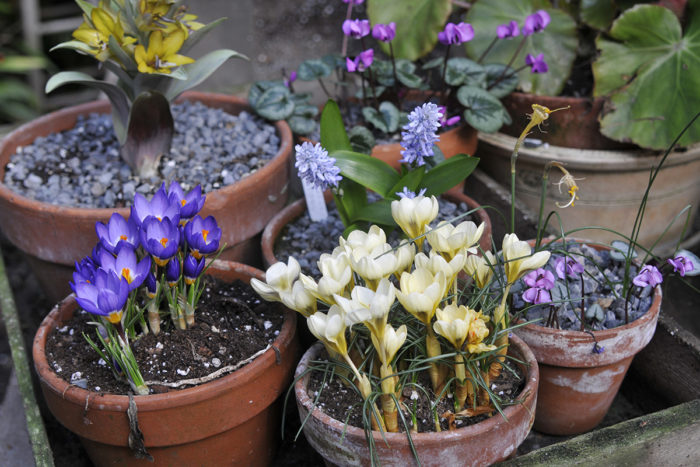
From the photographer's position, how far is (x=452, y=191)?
1.84 m

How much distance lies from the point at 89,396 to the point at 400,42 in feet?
4.77

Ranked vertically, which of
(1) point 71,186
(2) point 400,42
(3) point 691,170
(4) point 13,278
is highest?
(2) point 400,42

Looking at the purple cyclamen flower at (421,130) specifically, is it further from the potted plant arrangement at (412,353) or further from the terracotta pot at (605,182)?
the terracotta pot at (605,182)

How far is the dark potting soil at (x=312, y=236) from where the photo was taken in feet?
5.49

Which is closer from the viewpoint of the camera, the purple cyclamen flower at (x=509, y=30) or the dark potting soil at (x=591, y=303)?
the dark potting soil at (x=591, y=303)

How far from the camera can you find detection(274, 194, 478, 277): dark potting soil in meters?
1.67

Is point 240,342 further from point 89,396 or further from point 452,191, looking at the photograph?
point 452,191

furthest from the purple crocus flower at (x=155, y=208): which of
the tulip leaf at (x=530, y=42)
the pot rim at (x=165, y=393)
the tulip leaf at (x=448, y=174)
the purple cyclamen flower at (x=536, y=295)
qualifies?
the tulip leaf at (x=530, y=42)

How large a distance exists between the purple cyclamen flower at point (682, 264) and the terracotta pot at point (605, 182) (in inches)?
20.5

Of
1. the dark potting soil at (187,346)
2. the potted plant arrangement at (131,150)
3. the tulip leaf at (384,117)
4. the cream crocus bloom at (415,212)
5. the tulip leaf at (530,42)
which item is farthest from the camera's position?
the tulip leaf at (530,42)

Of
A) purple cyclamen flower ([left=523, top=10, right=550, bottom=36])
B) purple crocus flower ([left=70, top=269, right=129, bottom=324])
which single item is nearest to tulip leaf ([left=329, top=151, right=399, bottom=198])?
purple crocus flower ([left=70, top=269, right=129, bottom=324])

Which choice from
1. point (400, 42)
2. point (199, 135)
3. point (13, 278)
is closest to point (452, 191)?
point (400, 42)

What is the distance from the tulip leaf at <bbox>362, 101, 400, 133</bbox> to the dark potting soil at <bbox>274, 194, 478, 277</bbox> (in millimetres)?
266

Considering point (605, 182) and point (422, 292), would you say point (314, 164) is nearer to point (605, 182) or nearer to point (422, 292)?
point (422, 292)
